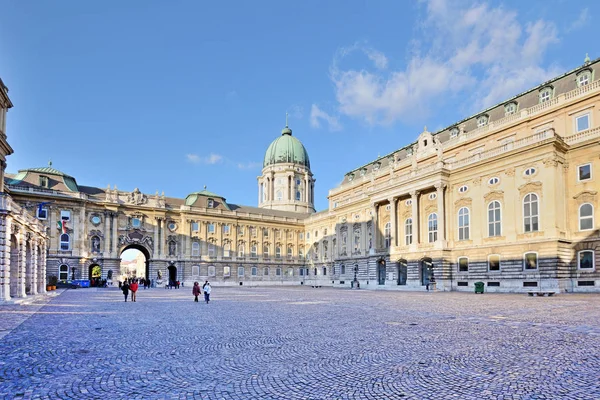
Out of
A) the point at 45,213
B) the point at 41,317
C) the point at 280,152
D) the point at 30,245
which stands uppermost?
the point at 280,152

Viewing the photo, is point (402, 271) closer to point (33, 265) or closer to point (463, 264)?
point (463, 264)

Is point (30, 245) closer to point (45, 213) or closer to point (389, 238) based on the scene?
point (45, 213)

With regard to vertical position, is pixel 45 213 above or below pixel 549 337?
above

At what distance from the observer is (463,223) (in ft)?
161

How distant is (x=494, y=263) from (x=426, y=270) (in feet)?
34.9

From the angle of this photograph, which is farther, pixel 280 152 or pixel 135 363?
pixel 280 152

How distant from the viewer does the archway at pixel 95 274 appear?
68025 mm

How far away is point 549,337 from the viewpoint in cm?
1295

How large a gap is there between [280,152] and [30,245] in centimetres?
8375

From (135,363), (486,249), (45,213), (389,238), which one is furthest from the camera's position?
(45,213)

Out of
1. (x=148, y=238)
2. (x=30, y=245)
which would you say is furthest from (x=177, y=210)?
(x=30, y=245)

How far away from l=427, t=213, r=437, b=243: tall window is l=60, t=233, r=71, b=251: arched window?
53.9 metres

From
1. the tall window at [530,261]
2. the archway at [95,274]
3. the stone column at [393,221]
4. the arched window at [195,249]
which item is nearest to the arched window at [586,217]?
the tall window at [530,261]

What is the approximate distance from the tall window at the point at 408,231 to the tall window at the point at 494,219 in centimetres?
1186
